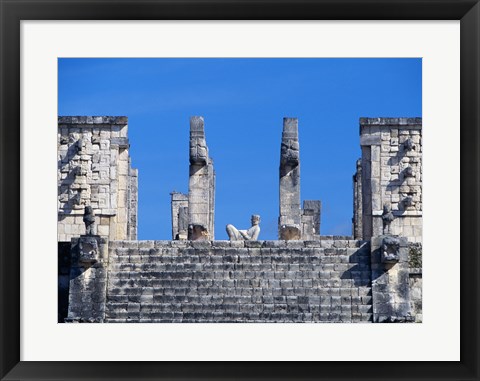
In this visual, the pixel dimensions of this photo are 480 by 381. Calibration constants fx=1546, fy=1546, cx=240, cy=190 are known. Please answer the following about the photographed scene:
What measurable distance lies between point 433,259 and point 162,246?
8.77 meters

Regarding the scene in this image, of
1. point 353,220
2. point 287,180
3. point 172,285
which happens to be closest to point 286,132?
point 287,180

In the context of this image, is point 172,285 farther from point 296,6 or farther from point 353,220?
point 353,220

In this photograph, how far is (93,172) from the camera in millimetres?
31266

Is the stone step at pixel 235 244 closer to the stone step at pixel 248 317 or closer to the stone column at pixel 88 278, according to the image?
A: the stone column at pixel 88 278

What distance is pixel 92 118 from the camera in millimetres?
31031

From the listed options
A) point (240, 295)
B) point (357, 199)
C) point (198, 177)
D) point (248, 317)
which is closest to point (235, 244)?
point (240, 295)

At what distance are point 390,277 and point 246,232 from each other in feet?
21.2

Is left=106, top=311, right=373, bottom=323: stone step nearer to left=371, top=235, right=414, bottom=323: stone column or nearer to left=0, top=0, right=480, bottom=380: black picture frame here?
left=371, top=235, right=414, bottom=323: stone column

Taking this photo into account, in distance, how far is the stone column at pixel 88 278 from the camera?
24.0 meters

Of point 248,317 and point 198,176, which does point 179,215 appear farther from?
point 248,317

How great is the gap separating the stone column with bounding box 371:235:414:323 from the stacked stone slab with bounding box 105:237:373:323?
0.16 metres

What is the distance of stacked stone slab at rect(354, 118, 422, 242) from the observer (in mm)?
30781

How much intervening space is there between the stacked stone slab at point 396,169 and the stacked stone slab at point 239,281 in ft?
19.5

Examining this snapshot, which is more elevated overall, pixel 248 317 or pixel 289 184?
pixel 289 184
